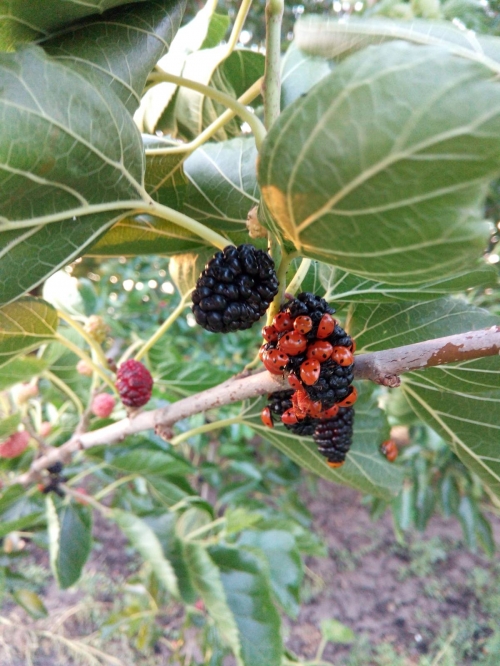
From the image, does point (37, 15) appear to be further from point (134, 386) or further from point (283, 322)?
point (134, 386)

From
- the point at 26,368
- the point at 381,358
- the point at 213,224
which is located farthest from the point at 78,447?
the point at 381,358

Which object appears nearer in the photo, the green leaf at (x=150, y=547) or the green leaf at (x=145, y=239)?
the green leaf at (x=145, y=239)

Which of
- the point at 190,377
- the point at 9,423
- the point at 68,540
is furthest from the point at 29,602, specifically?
the point at 190,377

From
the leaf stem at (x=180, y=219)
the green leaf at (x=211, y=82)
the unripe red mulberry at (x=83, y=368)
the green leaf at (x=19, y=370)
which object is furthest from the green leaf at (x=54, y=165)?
the unripe red mulberry at (x=83, y=368)

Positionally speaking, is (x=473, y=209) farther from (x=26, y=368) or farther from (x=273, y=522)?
(x=273, y=522)

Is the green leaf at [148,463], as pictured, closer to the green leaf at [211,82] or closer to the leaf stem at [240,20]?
the green leaf at [211,82]
